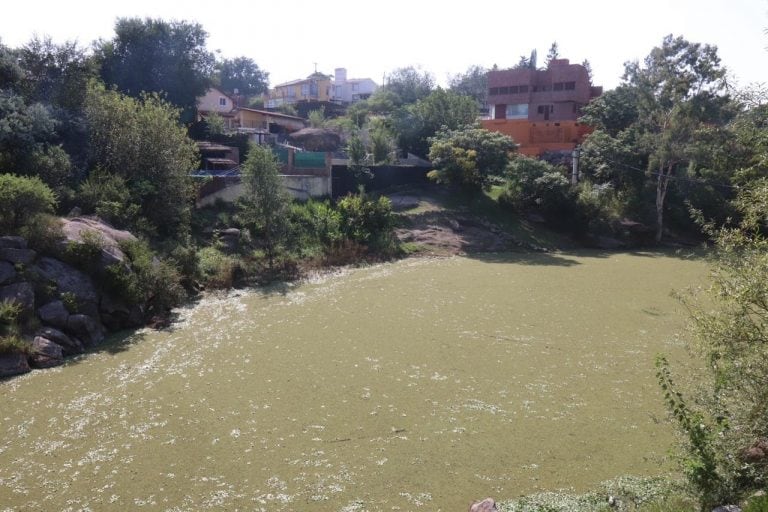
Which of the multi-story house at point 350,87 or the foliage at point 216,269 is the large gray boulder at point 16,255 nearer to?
the foliage at point 216,269

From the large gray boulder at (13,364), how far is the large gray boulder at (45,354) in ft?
0.60

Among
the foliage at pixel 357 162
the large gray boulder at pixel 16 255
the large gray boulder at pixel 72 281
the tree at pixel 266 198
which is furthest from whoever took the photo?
the foliage at pixel 357 162

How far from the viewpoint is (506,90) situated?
41.1 metres

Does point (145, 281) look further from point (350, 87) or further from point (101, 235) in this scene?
point (350, 87)

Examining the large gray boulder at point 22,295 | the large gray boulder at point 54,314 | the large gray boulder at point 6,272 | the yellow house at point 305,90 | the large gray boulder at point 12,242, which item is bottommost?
the large gray boulder at point 54,314

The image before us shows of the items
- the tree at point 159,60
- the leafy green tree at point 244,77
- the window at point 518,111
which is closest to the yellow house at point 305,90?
the leafy green tree at point 244,77

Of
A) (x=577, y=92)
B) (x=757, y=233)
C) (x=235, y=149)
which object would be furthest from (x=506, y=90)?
(x=757, y=233)

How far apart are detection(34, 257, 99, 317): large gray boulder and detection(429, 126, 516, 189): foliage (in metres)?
16.4

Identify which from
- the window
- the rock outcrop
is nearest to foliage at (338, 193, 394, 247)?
the rock outcrop

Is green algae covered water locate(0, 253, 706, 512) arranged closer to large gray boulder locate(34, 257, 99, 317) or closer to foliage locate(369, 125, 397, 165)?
large gray boulder locate(34, 257, 99, 317)

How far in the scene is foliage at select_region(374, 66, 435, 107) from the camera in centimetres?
5397

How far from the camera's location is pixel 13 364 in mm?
9031

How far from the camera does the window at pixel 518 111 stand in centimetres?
4050

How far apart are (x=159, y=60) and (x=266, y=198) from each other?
59.7 feet
